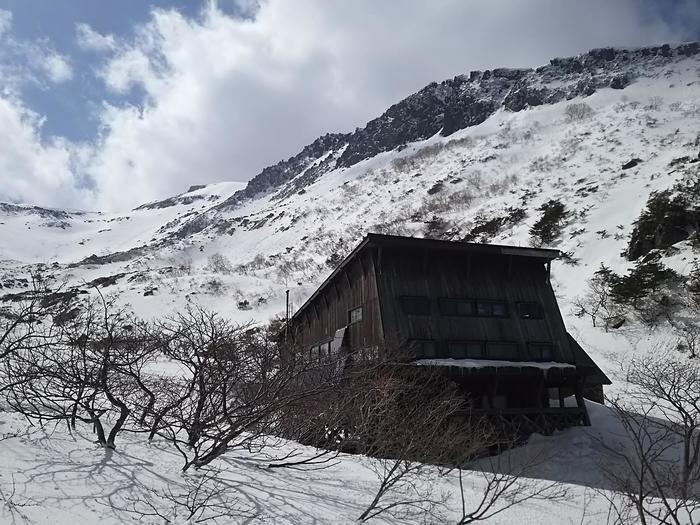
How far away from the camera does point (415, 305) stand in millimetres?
16578

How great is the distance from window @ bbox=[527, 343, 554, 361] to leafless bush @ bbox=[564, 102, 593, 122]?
82.0 meters

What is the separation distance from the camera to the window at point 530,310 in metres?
17.8

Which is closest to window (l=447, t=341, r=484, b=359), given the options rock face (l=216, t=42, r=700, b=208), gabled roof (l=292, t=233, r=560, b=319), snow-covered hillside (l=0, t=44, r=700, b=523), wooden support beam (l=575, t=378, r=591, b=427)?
gabled roof (l=292, t=233, r=560, b=319)

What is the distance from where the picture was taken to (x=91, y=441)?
8.59 meters

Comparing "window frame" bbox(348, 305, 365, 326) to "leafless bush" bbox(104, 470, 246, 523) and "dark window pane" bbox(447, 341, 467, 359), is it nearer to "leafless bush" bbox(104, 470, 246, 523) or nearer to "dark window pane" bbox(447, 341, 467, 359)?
"dark window pane" bbox(447, 341, 467, 359)

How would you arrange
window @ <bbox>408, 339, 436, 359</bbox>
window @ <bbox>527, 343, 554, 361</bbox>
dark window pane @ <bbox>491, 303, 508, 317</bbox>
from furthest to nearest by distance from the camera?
dark window pane @ <bbox>491, 303, 508, 317</bbox> → window @ <bbox>527, 343, 554, 361</bbox> → window @ <bbox>408, 339, 436, 359</bbox>

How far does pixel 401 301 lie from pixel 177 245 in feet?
327

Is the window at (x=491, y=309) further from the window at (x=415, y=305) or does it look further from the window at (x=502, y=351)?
the window at (x=415, y=305)

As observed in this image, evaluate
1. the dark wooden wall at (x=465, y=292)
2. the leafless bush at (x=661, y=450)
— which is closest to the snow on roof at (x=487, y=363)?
the dark wooden wall at (x=465, y=292)

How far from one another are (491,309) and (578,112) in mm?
86862

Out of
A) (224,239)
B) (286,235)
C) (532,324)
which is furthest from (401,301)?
(224,239)

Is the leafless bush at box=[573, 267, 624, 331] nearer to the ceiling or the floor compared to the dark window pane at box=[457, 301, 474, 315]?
nearer to the ceiling

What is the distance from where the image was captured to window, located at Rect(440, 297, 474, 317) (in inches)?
663

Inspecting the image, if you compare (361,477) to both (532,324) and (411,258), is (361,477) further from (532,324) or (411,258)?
(532,324)
